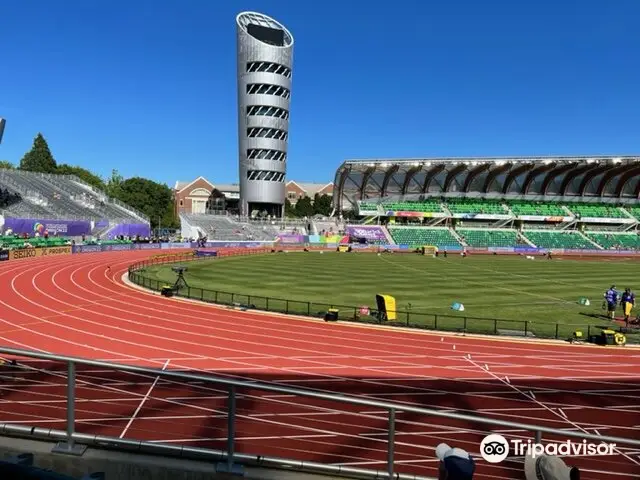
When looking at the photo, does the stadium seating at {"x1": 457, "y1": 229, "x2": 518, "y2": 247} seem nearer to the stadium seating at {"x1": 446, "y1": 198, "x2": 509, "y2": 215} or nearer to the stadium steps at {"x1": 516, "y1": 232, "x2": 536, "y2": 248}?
the stadium steps at {"x1": 516, "y1": 232, "x2": 536, "y2": 248}

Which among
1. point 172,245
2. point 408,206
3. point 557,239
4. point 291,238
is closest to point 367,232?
point 291,238

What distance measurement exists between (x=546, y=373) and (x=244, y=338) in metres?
11.2

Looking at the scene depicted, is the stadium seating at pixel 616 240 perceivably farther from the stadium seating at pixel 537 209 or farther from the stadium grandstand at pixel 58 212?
the stadium grandstand at pixel 58 212

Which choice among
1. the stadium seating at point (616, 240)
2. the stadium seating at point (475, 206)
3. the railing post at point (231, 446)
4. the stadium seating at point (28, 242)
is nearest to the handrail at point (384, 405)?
the railing post at point (231, 446)

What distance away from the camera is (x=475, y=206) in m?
104

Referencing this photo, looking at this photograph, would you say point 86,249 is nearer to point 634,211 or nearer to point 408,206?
point 408,206

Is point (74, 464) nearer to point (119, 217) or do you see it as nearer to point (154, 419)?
point (154, 419)

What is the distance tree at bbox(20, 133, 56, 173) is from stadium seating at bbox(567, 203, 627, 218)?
4847 inches

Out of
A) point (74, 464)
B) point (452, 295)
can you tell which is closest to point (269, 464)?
point (74, 464)

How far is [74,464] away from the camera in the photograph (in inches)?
169

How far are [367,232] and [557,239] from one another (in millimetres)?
38388

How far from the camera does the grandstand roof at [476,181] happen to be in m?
99.0

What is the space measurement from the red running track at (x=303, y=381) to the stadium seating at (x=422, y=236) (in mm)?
65391

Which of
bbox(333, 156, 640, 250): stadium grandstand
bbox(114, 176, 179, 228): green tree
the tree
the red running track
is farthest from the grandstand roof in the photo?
the red running track
